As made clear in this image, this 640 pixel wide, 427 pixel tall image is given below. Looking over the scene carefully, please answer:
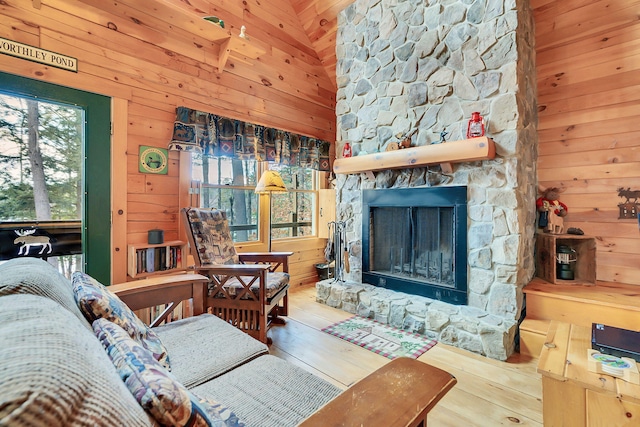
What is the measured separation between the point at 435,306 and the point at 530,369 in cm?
75

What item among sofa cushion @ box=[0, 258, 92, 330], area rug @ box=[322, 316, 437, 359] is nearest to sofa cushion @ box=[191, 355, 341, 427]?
sofa cushion @ box=[0, 258, 92, 330]

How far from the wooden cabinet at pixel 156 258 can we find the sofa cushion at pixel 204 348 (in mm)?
1204

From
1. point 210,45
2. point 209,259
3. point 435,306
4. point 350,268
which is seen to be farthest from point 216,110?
point 435,306

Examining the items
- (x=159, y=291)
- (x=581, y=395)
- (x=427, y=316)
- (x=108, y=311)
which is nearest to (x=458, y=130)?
(x=427, y=316)

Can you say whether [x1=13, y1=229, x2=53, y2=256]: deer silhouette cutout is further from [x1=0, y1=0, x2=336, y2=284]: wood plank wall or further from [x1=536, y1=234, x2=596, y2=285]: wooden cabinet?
[x1=536, y1=234, x2=596, y2=285]: wooden cabinet

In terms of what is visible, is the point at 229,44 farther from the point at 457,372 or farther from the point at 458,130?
the point at 457,372

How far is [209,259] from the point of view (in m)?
2.54

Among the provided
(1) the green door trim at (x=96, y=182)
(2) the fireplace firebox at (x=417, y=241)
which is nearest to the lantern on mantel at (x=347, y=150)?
(2) the fireplace firebox at (x=417, y=241)

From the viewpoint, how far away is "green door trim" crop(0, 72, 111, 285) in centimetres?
244

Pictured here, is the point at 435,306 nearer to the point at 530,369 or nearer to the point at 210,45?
the point at 530,369

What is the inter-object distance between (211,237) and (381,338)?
5.71ft

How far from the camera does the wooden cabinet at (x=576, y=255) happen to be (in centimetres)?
253

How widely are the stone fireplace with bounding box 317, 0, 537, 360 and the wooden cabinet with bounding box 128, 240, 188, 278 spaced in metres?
1.53

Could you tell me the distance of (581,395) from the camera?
124cm
